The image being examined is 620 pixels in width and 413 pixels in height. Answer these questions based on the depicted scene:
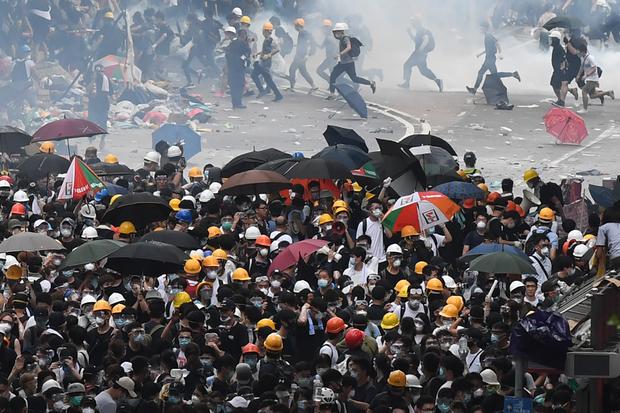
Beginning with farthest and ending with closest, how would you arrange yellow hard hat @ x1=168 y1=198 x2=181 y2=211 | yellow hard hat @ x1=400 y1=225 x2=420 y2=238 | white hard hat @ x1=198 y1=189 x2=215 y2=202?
1. white hard hat @ x1=198 y1=189 x2=215 y2=202
2. yellow hard hat @ x1=168 y1=198 x2=181 y2=211
3. yellow hard hat @ x1=400 y1=225 x2=420 y2=238

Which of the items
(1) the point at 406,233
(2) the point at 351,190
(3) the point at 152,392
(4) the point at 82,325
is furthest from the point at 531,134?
(3) the point at 152,392

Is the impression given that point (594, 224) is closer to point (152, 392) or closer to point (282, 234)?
point (282, 234)

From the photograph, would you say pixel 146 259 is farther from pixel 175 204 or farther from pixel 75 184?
pixel 75 184

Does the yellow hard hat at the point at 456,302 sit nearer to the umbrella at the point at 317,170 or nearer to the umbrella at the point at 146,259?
the umbrella at the point at 146,259

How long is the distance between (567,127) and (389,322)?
39.7 feet

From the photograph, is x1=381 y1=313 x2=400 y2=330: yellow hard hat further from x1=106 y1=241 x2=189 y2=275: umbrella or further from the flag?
the flag

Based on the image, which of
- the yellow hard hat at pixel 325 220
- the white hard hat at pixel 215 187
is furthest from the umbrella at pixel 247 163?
the yellow hard hat at pixel 325 220

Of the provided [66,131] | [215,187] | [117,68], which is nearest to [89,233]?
[215,187]

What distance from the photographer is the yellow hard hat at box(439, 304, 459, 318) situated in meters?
13.5

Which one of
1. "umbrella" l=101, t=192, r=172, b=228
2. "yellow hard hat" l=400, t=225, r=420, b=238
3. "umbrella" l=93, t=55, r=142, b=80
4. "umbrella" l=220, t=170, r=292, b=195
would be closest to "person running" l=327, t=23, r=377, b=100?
"umbrella" l=93, t=55, r=142, b=80

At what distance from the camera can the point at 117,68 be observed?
30969mm

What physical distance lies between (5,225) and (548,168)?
9.37m

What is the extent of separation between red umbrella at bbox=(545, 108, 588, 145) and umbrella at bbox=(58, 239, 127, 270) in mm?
10656

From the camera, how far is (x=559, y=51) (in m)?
26.8
